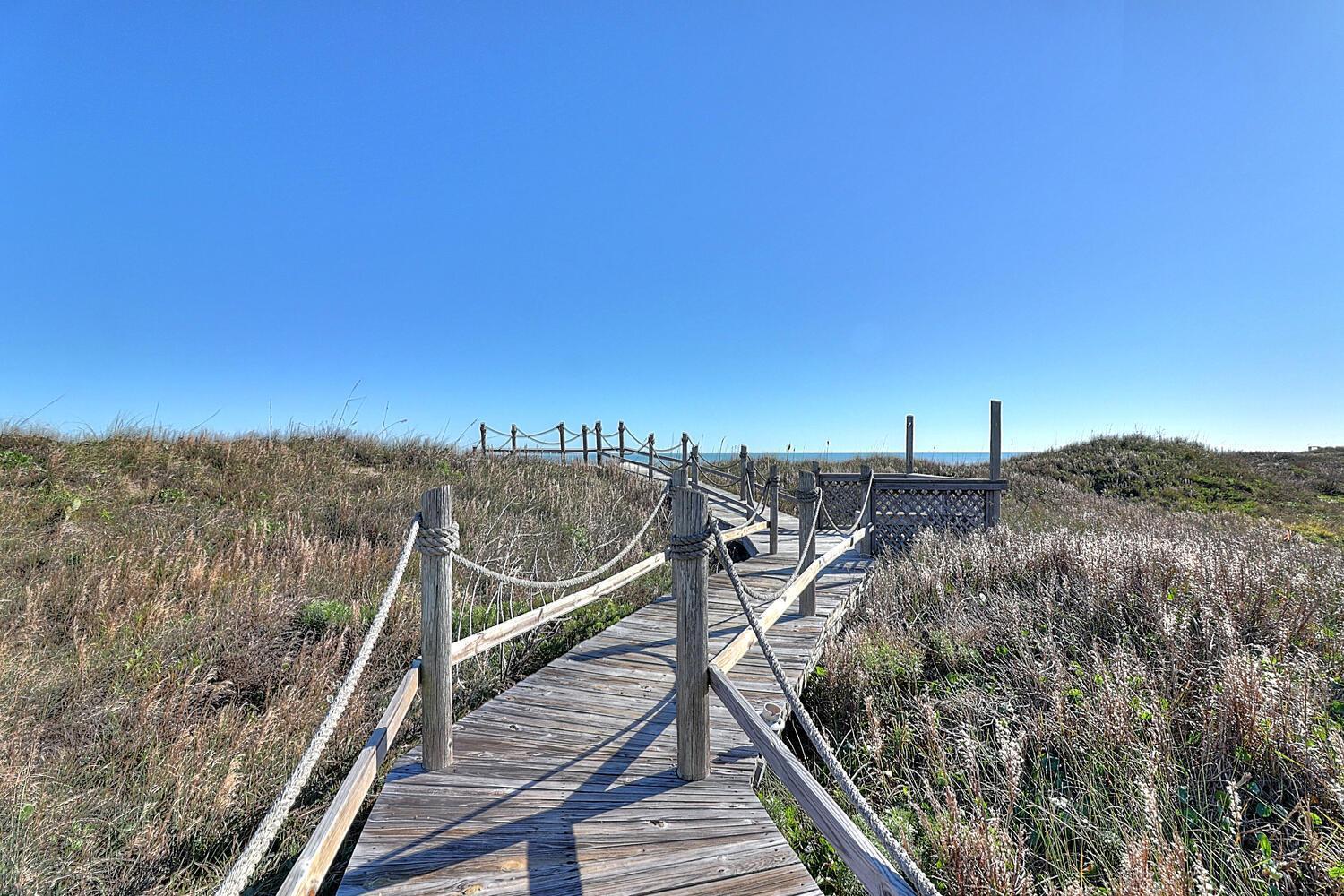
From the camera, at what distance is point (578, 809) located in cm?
268

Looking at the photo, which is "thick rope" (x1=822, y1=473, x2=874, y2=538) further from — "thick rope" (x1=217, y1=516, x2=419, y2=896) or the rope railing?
"thick rope" (x1=217, y1=516, x2=419, y2=896)

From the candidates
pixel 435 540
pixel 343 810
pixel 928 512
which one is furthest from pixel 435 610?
pixel 928 512

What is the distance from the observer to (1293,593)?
4684 mm

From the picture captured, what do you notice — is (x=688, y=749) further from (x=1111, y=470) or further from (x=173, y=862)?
(x=1111, y=470)

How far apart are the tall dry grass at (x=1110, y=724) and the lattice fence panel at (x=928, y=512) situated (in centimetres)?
363

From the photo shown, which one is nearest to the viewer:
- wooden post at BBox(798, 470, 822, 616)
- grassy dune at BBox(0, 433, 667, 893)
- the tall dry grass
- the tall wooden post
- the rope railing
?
the rope railing

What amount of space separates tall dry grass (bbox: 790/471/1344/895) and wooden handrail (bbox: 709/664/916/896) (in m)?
0.82

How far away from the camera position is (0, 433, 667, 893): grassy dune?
251 cm

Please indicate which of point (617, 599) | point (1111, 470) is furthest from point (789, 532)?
point (1111, 470)

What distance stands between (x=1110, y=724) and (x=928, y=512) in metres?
7.32

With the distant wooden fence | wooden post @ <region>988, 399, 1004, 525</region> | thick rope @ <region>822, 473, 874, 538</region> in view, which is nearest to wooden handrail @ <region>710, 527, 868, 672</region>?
the distant wooden fence

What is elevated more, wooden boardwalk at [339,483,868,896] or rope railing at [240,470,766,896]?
rope railing at [240,470,766,896]

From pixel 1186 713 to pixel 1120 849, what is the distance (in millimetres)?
1697

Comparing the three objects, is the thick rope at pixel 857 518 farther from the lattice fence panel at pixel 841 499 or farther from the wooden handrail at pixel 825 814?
the wooden handrail at pixel 825 814
